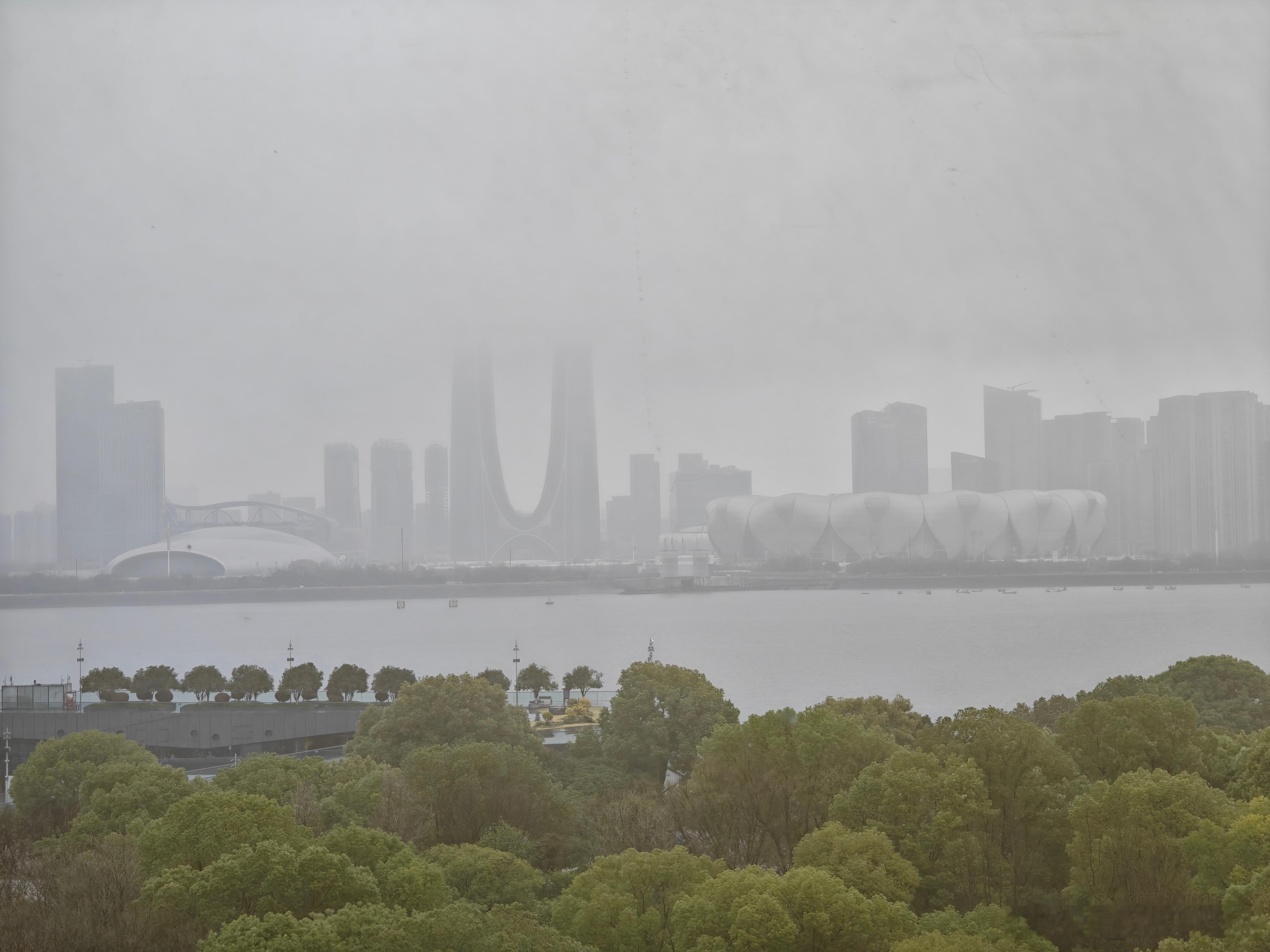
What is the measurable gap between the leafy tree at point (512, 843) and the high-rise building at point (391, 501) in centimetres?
2794

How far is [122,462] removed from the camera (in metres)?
28.6

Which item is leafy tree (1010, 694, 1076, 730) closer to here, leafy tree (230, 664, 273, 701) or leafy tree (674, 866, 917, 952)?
leafy tree (674, 866, 917, 952)

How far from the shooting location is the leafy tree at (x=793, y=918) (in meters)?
3.25

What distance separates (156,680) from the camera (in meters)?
12.9

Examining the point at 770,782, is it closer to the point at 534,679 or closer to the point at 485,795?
the point at 485,795

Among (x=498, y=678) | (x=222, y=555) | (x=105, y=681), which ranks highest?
(x=222, y=555)

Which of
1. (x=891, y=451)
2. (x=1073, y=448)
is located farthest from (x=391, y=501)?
(x=1073, y=448)

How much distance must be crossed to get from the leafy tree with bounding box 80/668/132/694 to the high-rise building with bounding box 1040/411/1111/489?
22657mm

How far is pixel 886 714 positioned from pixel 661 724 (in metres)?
1.43

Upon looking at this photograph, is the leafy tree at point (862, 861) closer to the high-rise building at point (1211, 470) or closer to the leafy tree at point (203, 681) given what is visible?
the leafy tree at point (203, 681)

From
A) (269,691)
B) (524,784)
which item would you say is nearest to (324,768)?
(524,784)

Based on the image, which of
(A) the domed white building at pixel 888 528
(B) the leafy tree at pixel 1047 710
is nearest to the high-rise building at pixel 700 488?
(A) the domed white building at pixel 888 528

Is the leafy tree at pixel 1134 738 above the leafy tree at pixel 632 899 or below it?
above

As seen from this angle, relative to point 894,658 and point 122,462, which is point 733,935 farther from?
point 122,462
